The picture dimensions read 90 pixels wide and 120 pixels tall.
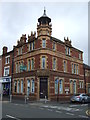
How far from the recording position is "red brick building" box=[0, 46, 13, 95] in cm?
3581

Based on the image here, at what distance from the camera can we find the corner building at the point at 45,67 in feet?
89.2

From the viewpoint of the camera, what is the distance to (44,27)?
93.2 feet

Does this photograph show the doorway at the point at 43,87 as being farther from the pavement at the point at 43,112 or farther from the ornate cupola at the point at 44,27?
the pavement at the point at 43,112

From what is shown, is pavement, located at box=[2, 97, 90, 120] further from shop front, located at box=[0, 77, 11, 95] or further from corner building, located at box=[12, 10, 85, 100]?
shop front, located at box=[0, 77, 11, 95]

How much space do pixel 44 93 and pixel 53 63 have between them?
5.35m

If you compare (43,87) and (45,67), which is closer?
(43,87)

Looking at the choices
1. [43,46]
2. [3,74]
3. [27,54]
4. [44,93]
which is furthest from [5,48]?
[44,93]

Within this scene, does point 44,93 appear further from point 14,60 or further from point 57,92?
point 14,60

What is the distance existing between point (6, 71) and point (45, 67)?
1302 centimetres

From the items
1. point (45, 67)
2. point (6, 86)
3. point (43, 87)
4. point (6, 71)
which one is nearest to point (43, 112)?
point (43, 87)

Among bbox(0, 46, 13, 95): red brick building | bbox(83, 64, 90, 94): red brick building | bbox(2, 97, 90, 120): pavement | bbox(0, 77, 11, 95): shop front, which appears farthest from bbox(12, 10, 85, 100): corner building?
bbox(2, 97, 90, 120): pavement

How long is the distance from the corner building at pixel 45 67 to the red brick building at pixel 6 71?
2079mm

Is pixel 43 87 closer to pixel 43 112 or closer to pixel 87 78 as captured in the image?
pixel 43 112

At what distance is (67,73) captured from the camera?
3181 centimetres
